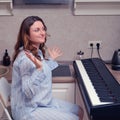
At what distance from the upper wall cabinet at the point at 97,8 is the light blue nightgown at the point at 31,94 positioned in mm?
888

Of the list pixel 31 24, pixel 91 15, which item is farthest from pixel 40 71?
pixel 91 15

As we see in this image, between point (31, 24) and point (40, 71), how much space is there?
35 cm

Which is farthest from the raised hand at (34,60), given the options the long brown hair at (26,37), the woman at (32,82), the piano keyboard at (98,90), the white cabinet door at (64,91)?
the white cabinet door at (64,91)

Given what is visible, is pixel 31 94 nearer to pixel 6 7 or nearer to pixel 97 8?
pixel 6 7

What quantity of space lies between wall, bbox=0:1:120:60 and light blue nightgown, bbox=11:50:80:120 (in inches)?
31.6

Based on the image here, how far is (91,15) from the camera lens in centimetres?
268

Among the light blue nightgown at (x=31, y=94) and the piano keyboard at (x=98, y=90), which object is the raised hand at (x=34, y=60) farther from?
the piano keyboard at (x=98, y=90)

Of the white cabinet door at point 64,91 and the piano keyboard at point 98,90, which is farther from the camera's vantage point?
the white cabinet door at point 64,91

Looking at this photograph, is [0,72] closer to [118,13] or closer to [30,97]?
[30,97]

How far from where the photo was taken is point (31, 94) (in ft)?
6.10

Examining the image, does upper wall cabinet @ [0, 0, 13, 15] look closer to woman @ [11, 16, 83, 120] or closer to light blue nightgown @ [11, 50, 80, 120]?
woman @ [11, 16, 83, 120]

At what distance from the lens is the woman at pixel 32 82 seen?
6.07ft

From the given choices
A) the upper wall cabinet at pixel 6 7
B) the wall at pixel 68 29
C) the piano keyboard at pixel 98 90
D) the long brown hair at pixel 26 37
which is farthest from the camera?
the wall at pixel 68 29

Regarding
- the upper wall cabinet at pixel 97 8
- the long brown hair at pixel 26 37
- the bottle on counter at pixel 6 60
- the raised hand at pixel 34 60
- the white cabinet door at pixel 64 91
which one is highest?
the upper wall cabinet at pixel 97 8
